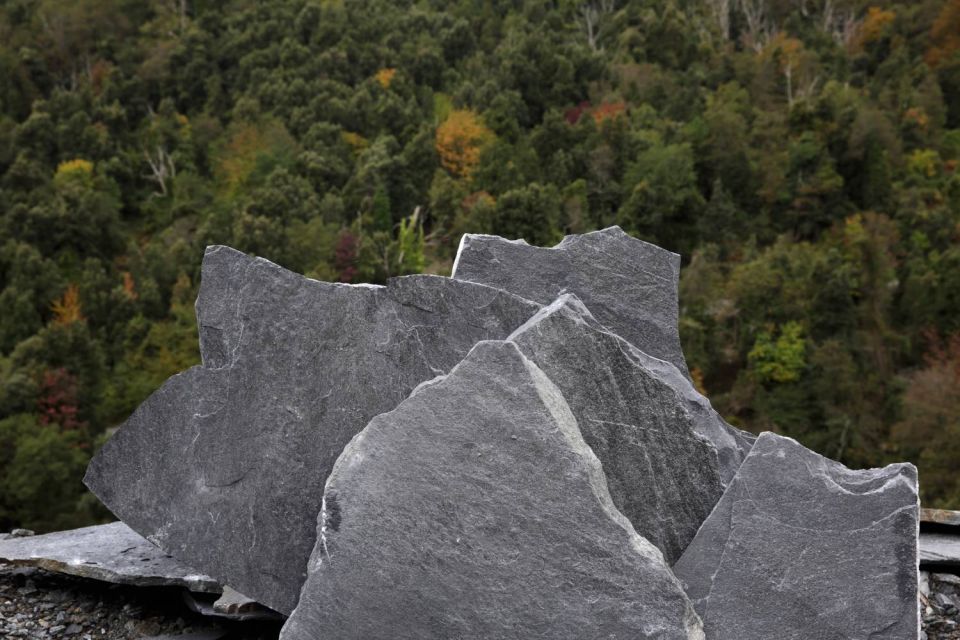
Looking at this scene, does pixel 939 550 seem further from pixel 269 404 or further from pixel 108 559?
pixel 108 559

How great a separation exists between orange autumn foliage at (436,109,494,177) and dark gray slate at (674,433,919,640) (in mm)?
29660

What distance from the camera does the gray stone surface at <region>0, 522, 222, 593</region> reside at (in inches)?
244

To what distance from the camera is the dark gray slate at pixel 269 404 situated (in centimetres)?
554

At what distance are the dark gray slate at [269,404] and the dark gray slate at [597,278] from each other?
814mm

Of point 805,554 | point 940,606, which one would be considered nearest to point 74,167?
point 940,606

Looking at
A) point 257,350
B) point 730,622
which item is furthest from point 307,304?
point 730,622

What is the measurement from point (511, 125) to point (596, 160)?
383 centimetres

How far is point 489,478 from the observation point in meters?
4.57

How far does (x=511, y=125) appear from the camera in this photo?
120 ft

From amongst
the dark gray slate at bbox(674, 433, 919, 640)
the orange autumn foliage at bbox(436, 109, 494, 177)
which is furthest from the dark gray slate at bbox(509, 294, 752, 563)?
the orange autumn foliage at bbox(436, 109, 494, 177)

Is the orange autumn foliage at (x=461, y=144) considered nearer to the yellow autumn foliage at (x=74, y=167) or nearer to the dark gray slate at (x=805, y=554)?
the yellow autumn foliage at (x=74, y=167)

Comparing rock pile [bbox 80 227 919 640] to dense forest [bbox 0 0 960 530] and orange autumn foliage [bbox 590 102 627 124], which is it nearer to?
dense forest [bbox 0 0 960 530]

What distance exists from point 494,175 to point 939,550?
28.0 metres

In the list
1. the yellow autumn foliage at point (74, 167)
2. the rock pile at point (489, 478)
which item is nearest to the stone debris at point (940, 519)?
the rock pile at point (489, 478)
